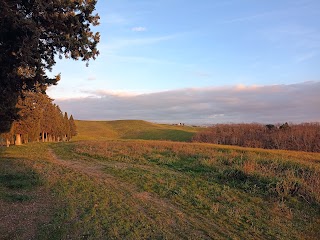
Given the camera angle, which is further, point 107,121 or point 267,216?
point 107,121

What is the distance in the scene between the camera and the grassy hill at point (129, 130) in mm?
94500

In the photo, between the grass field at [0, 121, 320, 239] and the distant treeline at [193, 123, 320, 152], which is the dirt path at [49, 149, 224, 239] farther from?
the distant treeline at [193, 123, 320, 152]

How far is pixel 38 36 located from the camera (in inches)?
304

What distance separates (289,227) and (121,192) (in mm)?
5446

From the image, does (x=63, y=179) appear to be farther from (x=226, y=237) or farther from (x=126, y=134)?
(x=126, y=134)

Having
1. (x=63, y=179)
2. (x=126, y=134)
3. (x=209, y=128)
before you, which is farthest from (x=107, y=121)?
(x=63, y=179)

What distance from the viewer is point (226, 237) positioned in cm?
688

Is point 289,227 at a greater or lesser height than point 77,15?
lesser

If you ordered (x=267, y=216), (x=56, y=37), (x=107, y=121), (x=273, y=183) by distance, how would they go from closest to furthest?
(x=267, y=216), (x=56, y=37), (x=273, y=183), (x=107, y=121)

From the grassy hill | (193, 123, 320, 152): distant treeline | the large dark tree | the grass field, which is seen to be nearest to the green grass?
the grass field

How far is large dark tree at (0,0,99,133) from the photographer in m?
7.54

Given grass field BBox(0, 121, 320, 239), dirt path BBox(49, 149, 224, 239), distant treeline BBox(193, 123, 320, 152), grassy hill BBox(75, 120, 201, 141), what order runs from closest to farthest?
grass field BBox(0, 121, 320, 239)
dirt path BBox(49, 149, 224, 239)
distant treeline BBox(193, 123, 320, 152)
grassy hill BBox(75, 120, 201, 141)

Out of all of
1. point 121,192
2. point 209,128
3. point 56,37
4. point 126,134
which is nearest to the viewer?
point 56,37

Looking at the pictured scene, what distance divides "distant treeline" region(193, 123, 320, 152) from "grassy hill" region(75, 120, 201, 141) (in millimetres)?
27073
